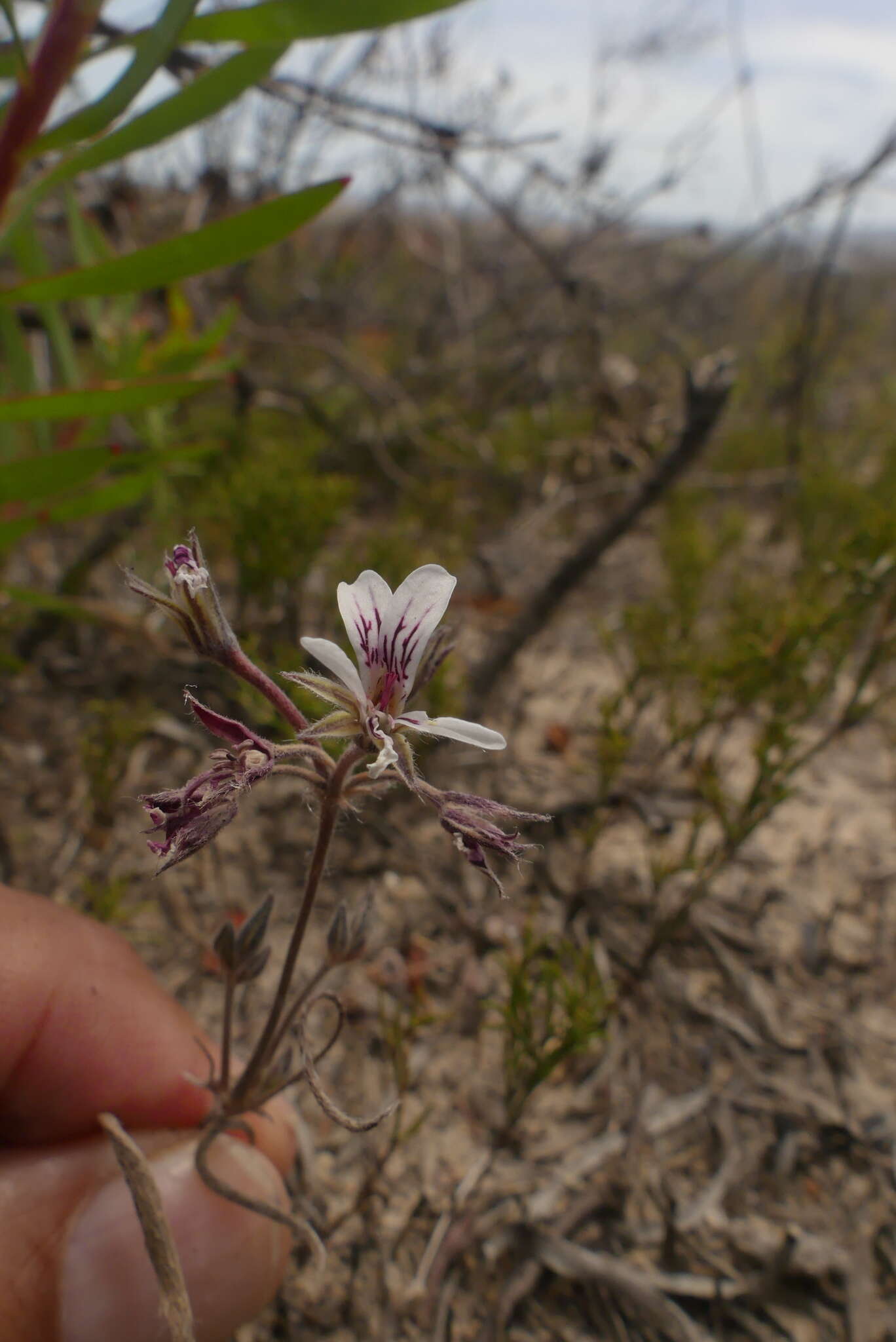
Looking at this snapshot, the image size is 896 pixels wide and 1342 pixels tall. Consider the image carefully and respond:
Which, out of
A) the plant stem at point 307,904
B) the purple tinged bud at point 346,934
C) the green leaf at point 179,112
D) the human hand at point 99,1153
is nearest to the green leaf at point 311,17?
the green leaf at point 179,112

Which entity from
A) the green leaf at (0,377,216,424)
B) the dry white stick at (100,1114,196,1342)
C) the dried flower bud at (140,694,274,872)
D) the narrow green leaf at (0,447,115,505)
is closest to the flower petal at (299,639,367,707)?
the dried flower bud at (140,694,274,872)

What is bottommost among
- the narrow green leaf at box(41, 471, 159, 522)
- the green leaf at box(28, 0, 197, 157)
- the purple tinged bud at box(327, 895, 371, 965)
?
the purple tinged bud at box(327, 895, 371, 965)

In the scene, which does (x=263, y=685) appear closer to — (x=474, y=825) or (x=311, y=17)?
(x=474, y=825)

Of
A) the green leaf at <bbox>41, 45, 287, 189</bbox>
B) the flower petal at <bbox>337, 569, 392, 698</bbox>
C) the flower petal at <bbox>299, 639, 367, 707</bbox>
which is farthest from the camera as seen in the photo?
the green leaf at <bbox>41, 45, 287, 189</bbox>

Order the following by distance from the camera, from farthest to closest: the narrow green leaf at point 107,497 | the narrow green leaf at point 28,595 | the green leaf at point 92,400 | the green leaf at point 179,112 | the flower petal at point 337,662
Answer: the narrow green leaf at point 107,497 → the narrow green leaf at point 28,595 → the green leaf at point 92,400 → the green leaf at point 179,112 → the flower petal at point 337,662

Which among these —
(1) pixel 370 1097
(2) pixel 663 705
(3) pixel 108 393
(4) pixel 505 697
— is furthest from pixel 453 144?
(1) pixel 370 1097

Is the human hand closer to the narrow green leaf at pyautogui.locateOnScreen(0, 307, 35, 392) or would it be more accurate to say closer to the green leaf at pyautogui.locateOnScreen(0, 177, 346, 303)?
the green leaf at pyautogui.locateOnScreen(0, 177, 346, 303)

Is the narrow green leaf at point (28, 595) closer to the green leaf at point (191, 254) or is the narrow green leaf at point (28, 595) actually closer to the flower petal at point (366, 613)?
the green leaf at point (191, 254)

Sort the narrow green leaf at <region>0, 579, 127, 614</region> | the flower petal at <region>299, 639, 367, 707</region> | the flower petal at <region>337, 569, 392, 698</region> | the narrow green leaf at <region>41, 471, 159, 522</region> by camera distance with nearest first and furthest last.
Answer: the flower petal at <region>299, 639, 367, 707</region> < the flower petal at <region>337, 569, 392, 698</region> < the narrow green leaf at <region>0, 579, 127, 614</region> < the narrow green leaf at <region>41, 471, 159, 522</region>
